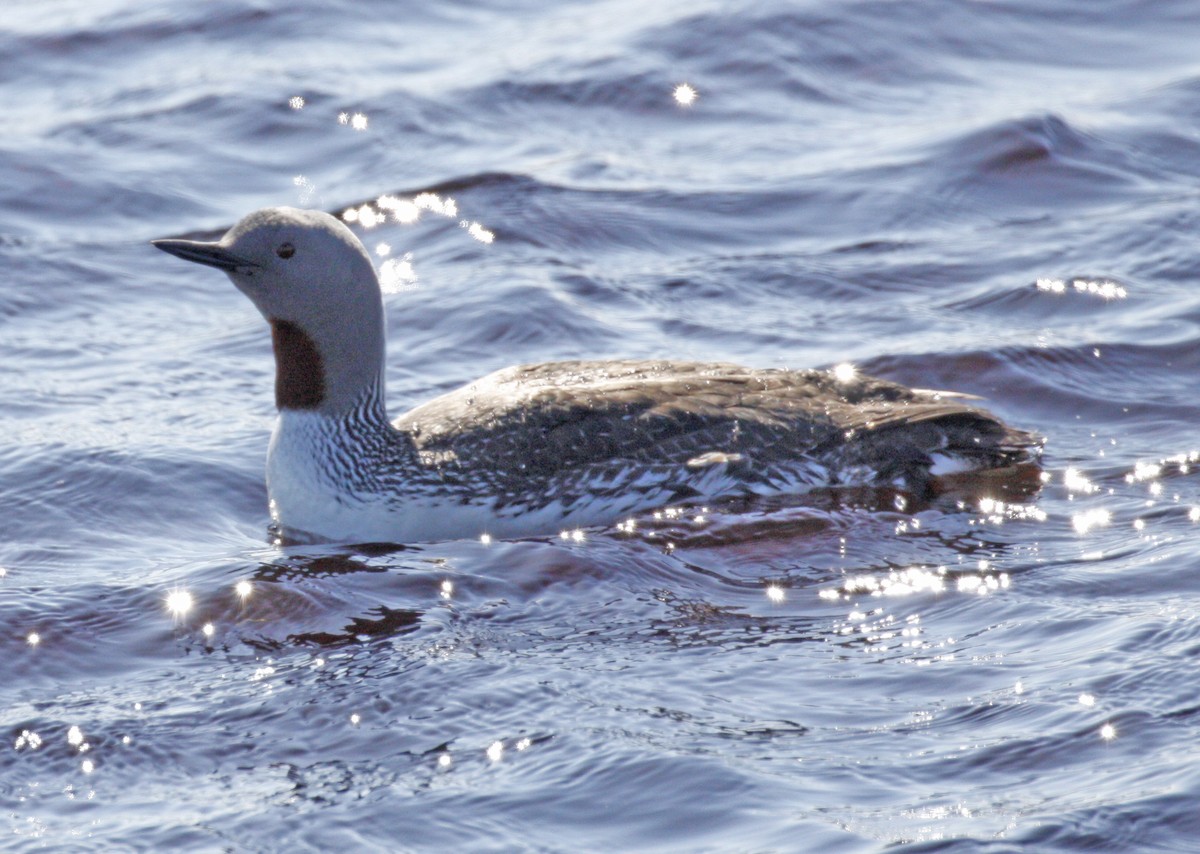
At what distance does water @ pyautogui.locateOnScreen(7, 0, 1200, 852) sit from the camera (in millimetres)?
5180

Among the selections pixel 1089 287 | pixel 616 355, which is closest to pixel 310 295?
pixel 616 355

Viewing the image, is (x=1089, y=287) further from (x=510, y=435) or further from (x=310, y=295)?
(x=310, y=295)

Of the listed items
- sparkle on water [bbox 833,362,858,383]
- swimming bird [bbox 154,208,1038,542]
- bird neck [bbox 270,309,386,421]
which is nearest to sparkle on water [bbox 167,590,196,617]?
swimming bird [bbox 154,208,1038,542]

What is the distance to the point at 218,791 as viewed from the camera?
5195 millimetres

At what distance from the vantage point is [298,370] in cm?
754

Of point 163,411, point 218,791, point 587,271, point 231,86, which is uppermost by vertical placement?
point 231,86

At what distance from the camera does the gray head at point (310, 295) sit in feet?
23.9

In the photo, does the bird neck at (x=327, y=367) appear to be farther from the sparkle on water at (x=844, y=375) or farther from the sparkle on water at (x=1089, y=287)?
the sparkle on water at (x=1089, y=287)

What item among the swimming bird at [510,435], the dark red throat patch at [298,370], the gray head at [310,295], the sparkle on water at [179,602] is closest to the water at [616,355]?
the sparkle on water at [179,602]

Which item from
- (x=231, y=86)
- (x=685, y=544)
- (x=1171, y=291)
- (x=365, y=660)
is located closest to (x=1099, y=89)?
(x=1171, y=291)

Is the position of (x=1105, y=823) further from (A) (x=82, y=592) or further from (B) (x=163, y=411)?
(B) (x=163, y=411)

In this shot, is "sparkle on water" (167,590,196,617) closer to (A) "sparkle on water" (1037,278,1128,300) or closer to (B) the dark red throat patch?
(B) the dark red throat patch

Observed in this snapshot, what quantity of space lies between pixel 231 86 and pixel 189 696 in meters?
8.41

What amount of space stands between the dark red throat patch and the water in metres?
0.61
